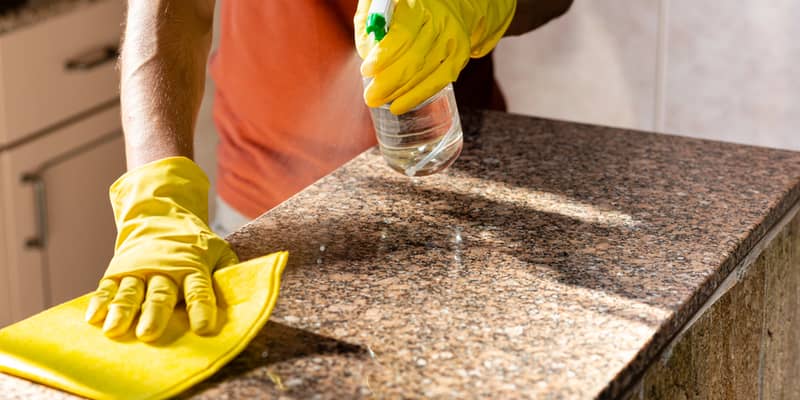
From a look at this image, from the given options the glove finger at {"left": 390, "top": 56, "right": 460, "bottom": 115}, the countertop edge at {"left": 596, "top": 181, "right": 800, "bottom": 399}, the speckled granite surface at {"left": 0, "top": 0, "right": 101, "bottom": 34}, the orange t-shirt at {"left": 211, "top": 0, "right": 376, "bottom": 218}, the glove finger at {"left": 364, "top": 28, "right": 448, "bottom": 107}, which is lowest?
the speckled granite surface at {"left": 0, "top": 0, "right": 101, "bottom": 34}

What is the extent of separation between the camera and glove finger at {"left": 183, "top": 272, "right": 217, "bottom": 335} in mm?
857

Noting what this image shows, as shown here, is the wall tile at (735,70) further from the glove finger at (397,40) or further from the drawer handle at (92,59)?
the drawer handle at (92,59)

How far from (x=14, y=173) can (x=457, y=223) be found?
1.31 m

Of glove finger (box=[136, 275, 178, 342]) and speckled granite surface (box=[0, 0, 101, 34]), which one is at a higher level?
glove finger (box=[136, 275, 178, 342])

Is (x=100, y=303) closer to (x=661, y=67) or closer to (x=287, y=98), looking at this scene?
(x=287, y=98)

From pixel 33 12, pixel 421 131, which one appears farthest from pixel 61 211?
pixel 421 131

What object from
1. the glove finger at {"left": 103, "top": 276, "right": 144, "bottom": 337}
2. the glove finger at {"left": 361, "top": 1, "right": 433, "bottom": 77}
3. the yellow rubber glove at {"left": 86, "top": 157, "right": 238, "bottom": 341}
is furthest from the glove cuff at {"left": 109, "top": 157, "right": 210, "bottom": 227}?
the glove finger at {"left": 361, "top": 1, "right": 433, "bottom": 77}

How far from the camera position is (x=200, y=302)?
0.88 m

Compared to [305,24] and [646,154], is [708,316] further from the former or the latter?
[305,24]

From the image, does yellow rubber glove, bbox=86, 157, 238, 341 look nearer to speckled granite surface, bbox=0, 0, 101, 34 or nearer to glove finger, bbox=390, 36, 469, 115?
glove finger, bbox=390, 36, 469, 115

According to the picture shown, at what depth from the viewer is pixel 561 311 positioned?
895 mm

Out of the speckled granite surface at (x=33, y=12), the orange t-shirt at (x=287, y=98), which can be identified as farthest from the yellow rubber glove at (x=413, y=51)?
the speckled granite surface at (x=33, y=12)

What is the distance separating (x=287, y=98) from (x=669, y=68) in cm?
77

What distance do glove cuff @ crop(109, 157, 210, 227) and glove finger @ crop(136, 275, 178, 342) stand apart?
5.4 inches
